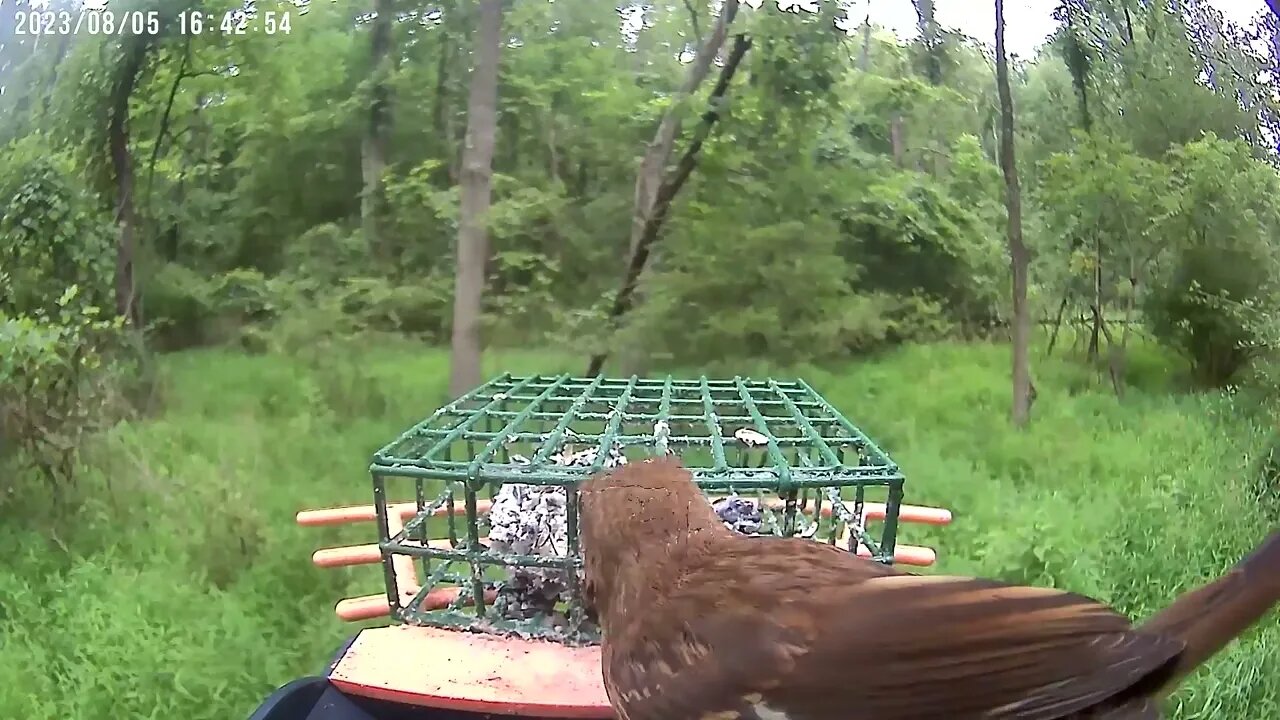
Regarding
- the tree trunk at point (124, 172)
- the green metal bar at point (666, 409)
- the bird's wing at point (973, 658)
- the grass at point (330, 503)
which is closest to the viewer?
the bird's wing at point (973, 658)

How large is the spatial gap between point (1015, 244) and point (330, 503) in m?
1.08

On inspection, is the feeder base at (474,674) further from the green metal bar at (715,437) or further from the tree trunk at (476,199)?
the tree trunk at (476,199)

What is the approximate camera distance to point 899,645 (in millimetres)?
574

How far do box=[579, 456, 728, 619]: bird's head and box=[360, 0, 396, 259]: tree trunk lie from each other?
0.86m

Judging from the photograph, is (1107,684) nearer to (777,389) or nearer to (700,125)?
(777,389)

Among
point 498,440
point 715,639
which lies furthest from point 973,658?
point 498,440

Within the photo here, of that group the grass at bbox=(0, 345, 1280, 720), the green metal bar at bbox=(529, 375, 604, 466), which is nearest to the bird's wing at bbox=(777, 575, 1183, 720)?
the green metal bar at bbox=(529, 375, 604, 466)

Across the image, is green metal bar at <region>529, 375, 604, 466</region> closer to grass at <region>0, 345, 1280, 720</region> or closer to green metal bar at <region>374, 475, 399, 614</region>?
green metal bar at <region>374, 475, 399, 614</region>

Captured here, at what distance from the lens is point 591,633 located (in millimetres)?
885

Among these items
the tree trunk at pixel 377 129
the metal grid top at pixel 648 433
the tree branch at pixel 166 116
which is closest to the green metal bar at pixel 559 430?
the metal grid top at pixel 648 433

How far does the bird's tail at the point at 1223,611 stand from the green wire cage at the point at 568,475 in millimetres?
250

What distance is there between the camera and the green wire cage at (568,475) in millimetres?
838

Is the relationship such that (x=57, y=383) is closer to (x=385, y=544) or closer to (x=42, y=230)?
(x=42, y=230)

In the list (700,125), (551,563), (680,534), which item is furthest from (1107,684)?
(700,125)
